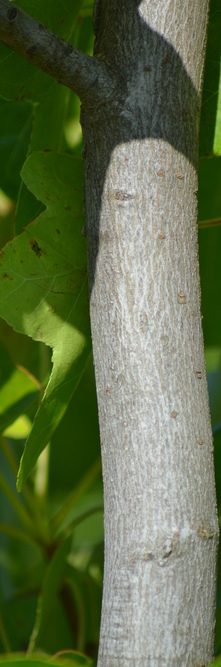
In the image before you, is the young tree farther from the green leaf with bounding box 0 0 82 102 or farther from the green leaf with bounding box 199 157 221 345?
the green leaf with bounding box 199 157 221 345

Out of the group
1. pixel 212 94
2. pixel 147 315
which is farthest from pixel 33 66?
pixel 147 315

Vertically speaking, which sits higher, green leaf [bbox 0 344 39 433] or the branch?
the branch

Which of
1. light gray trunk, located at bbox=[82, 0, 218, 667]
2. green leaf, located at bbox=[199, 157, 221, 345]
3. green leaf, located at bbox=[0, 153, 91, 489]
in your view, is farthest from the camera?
green leaf, located at bbox=[199, 157, 221, 345]

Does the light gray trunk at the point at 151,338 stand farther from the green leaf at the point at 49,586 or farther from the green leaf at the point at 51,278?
the green leaf at the point at 49,586

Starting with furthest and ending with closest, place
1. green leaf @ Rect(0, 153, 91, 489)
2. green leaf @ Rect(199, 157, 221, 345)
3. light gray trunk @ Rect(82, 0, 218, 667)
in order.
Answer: green leaf @ Rect(199, 157, 221, 345)
green leaf @ Rect(0, 153, 91, 489)
light gray trunk @ Rect(82, 0, 218, 667)

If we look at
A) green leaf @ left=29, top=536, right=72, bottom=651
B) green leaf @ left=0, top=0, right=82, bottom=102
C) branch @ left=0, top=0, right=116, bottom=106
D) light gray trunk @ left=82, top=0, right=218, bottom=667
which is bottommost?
green leaf @ left=29, top=536, right=72, bottom=651

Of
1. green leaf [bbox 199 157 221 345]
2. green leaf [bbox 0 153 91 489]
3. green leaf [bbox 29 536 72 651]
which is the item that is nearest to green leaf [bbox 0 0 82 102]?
green leaf [bbox 0 153 91 489]

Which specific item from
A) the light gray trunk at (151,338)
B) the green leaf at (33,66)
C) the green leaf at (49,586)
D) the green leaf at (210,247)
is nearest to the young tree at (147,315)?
the light gray trunk at (151,338)

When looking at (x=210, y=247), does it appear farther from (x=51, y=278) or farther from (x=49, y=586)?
(x=49, y=586)
